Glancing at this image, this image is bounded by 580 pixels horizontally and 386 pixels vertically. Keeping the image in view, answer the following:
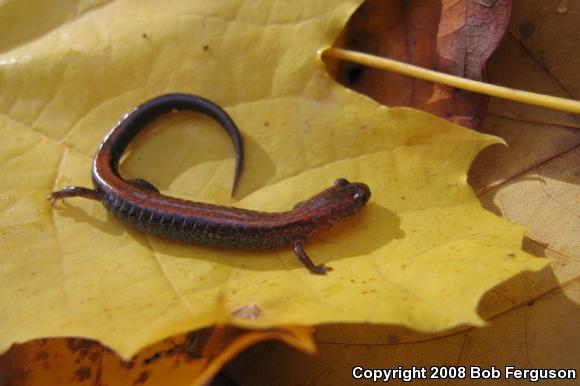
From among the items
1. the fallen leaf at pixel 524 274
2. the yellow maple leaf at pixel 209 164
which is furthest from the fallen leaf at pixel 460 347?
the yellow maple leaf at pixel 209 164

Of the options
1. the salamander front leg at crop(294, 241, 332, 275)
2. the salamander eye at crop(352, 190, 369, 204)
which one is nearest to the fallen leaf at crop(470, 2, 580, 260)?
the salamander eye at crop(352, 190, 369, 204)

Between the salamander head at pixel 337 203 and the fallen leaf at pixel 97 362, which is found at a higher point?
the salamander head at pixel 337 203

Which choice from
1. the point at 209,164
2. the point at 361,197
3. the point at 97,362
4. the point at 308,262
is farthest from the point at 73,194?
the point at 361,197

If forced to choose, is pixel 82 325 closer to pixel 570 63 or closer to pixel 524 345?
pixel 524 345

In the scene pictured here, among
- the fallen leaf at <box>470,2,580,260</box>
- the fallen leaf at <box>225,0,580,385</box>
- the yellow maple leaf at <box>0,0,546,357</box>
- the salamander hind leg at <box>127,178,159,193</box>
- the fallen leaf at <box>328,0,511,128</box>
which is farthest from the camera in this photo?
the salamander hind leg at <box>127,178,159,193</box>

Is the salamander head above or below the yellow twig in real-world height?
below

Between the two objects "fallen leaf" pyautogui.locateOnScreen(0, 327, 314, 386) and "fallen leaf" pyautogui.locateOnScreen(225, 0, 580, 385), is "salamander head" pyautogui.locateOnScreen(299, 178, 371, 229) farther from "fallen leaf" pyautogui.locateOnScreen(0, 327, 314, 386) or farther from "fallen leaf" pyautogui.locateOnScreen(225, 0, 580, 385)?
"fallen leaf" pyautogui.locateOnScreen(0, 327, 314, 386)

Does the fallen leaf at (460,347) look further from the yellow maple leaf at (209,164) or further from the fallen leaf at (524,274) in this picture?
the yellow maple leaf at (209,164)
